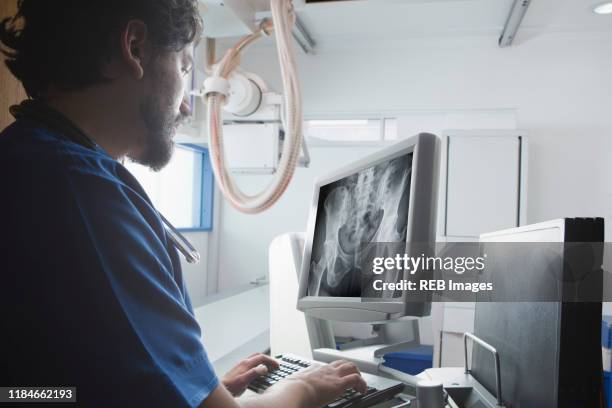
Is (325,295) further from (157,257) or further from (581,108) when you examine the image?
(581,108)

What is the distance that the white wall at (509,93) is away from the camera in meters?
3.51

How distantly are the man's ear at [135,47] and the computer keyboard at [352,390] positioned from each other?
57 cm

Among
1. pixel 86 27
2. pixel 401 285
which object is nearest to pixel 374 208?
pixel 401 285

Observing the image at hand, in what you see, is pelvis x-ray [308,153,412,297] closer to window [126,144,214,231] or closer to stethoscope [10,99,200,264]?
stethoscope [10,99,200,264]

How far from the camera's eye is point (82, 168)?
1.72ft

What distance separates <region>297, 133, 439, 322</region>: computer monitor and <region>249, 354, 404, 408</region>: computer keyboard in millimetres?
112

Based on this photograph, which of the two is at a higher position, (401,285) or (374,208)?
(374,208)

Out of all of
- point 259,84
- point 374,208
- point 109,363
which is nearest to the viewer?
point 109,363

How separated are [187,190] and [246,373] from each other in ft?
12.3

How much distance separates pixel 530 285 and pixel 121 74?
2.21 feet

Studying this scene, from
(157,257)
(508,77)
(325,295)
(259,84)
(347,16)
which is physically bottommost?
A: (325,295)

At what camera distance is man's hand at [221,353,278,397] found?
33.6 inches

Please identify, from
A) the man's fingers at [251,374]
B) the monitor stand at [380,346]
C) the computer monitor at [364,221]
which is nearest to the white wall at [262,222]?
the computer monitor at [364,221]

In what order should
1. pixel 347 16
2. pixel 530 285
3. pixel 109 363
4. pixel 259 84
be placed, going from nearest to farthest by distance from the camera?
1. pixel 109 363
2. pixel 530 285
3. pixel 259 84
4. pixel 347 16
